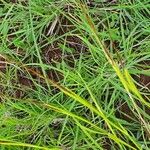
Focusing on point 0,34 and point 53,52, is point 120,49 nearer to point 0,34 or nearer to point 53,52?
point 53,52

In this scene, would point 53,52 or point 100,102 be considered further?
point 53,52

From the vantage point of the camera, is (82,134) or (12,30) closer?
(82,134)

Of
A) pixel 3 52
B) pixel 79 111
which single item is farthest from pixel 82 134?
pixel 3 52

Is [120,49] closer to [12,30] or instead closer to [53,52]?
[53,52]

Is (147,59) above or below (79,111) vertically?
above

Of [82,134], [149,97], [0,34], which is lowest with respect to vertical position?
[82,134]

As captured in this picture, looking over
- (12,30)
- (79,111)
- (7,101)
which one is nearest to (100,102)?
(79,111)
